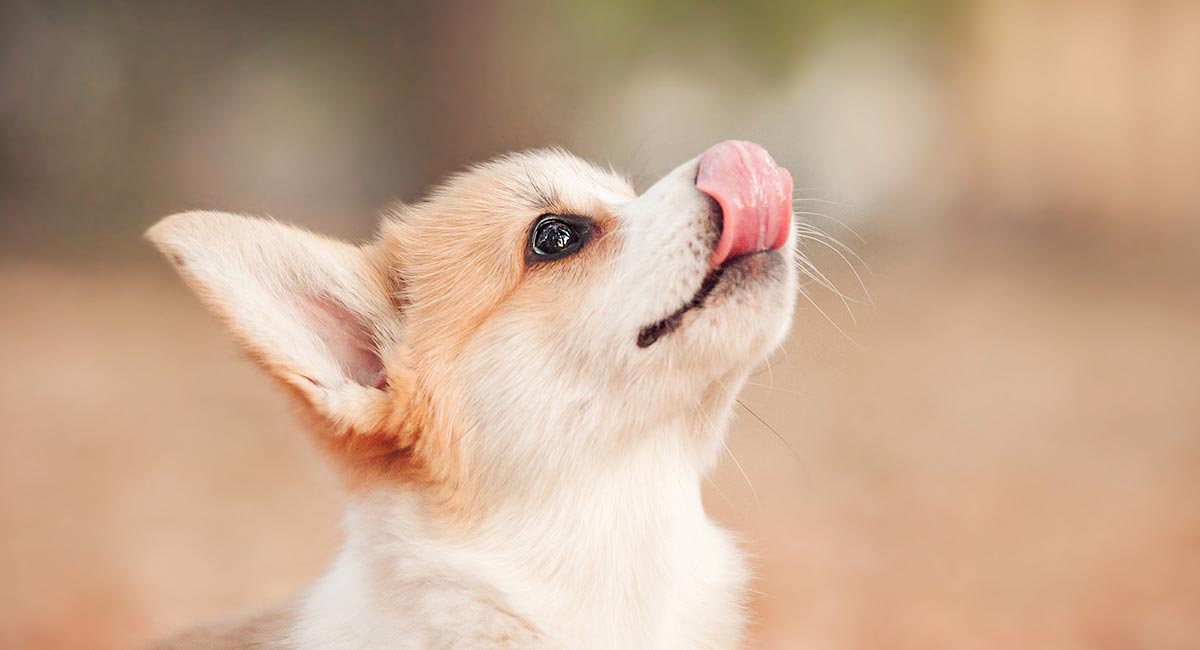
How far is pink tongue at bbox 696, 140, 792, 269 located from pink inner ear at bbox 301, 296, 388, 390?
1.31 ft

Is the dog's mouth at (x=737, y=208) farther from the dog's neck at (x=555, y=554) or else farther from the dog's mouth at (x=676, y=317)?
the dog's neck at (x=555, y=554)

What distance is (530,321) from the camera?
1152 millimetres

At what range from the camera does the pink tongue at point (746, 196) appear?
3.51ft

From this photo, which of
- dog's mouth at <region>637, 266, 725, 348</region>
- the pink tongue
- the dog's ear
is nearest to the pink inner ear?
the dog's ear

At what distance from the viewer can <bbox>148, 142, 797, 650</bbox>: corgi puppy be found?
1081 millimetres

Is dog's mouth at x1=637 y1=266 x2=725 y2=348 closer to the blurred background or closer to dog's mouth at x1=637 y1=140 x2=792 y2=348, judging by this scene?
dog's mouth at x1=637 y1=140 x2=792 y2=348

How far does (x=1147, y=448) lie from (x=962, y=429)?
1.33 ft

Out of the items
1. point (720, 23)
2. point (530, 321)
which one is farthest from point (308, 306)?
point (720, 23)

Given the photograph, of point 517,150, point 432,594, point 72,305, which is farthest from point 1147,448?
point 72,305

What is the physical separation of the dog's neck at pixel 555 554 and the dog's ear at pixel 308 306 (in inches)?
4.7

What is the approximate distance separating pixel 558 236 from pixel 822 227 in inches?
27.4

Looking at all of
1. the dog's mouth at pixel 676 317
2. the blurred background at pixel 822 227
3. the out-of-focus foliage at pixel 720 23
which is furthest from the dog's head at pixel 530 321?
the out-of-focus foliage at pixel 720 23

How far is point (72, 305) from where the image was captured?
7.88 feet

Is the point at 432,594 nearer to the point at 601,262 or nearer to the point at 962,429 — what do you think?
the point at 601,262
